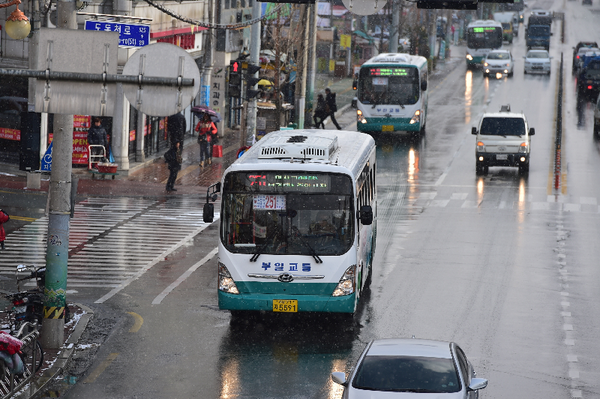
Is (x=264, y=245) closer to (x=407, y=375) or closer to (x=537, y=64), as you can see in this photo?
(x=407, y=375)

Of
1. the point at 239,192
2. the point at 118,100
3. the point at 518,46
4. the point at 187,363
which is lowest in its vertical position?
the point at 187,363

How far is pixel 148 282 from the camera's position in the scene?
62.6 feet

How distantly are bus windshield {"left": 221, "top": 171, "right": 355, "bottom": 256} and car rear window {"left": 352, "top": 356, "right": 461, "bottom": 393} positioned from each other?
4454 millimetres

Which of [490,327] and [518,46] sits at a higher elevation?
[518,46]

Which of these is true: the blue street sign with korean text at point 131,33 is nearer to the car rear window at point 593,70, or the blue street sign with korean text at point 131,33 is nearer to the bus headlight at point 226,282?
the bus headlight at point 226,282

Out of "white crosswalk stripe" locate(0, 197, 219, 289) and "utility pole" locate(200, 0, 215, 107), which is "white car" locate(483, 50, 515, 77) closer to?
"utility pole" locate(200, 0, 215, 107)

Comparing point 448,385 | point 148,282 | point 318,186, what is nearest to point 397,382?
point 448,385

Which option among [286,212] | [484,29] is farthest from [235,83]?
[484,29]

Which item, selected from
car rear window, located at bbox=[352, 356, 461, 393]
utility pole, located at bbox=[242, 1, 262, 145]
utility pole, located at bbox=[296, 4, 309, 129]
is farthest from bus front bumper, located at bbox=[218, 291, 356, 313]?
utility pole, located at bbox=[296, 4, 309, 129]

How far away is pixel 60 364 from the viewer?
1385 centimetres

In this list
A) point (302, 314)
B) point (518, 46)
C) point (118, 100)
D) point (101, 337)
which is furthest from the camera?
point (518, 46)

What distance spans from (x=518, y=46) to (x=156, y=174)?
74.1m

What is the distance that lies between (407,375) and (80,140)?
74.5 ft

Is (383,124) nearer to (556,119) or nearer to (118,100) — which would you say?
(556,119)
